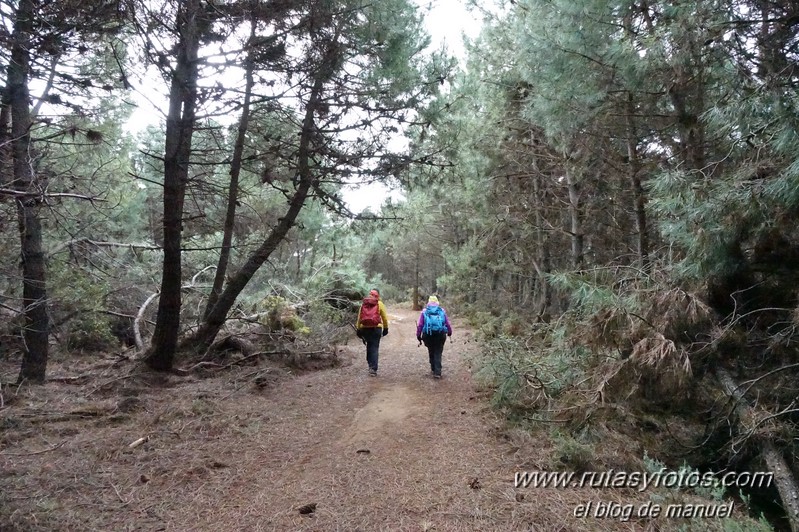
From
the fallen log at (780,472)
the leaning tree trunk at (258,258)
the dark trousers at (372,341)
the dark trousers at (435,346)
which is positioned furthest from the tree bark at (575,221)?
the fallen log at (780,472)

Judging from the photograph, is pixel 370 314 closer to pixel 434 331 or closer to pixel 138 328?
pixel 434 331

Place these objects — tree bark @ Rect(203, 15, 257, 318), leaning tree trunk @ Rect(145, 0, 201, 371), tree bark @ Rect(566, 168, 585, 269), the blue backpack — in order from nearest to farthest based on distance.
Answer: leaning tree trunk @ Rect(145, 0, 201, 371), tree bark @ Rect(203, 15, 257, 318), the blue backpack, tree bark @ Rect(566, 168, 585, 269)

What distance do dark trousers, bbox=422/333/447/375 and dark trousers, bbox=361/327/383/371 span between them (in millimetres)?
961

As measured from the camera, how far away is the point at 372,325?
27.0 ft

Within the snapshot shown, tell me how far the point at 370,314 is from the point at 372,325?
221mm

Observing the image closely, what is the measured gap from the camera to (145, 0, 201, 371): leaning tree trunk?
6.30 metres

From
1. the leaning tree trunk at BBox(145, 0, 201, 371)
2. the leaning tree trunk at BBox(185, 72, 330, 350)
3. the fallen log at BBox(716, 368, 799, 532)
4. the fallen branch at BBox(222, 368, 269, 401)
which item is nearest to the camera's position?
the fallen log at BBox(716, 368, 799, 532)

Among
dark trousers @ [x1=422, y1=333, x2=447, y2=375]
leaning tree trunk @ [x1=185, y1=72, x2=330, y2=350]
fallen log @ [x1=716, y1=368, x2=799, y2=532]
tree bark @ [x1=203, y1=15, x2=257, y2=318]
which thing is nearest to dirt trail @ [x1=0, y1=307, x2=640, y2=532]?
dark trousers @ [x1=422, y1=333, x2=447, y2=375]

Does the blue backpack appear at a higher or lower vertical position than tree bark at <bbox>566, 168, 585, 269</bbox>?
lower

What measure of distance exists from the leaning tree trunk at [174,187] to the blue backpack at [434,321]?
174 inches

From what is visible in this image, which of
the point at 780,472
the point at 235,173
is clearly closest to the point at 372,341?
the point at 235,173

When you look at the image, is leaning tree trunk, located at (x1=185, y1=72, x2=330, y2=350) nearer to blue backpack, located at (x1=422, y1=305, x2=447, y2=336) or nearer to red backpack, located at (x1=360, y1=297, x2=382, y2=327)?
red backpack, located at (x1=360, y1=297, x2=382, y2=327)

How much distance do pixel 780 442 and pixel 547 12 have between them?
7.09 metres

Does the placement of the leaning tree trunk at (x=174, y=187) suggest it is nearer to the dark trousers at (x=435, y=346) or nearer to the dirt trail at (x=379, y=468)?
the dirt trail at (x=379, y=468)
